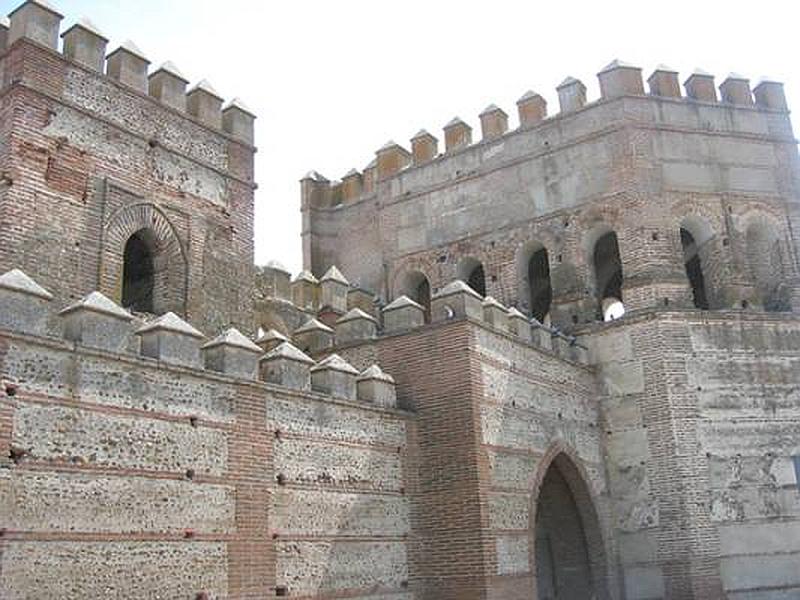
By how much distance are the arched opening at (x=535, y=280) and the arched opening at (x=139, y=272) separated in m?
8.04

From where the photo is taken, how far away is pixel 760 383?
16.2 metres

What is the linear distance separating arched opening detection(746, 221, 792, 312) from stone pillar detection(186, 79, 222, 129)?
11.0 m

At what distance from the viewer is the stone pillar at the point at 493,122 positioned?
765 inches

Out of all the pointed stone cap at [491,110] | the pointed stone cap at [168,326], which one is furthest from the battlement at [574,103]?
the pointed stone cap at [168,326]

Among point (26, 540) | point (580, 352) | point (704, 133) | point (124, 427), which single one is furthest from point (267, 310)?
point (704, 133)

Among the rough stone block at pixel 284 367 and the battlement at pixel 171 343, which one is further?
the rough stone block at pixel 284 367

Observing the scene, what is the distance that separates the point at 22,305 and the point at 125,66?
20.8ft

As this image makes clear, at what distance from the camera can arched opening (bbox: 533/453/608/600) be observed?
50.6ft

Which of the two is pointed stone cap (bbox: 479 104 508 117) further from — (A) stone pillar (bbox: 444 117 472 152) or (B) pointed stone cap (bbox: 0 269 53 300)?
(B) pointed stone cap (bbox: 0 269 53 300)

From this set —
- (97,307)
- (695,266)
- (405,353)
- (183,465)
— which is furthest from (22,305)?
(695,266)

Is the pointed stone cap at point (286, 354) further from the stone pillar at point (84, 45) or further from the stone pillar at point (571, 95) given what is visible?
the stone pillar at point (571, 95)

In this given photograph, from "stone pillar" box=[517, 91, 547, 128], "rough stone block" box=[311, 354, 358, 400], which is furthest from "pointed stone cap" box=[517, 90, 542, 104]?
"rough stone block" box=[311, 354, 358, 400]

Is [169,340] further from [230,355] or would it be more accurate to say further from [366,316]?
[366,316]

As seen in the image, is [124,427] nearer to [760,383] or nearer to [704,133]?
[760,383]
